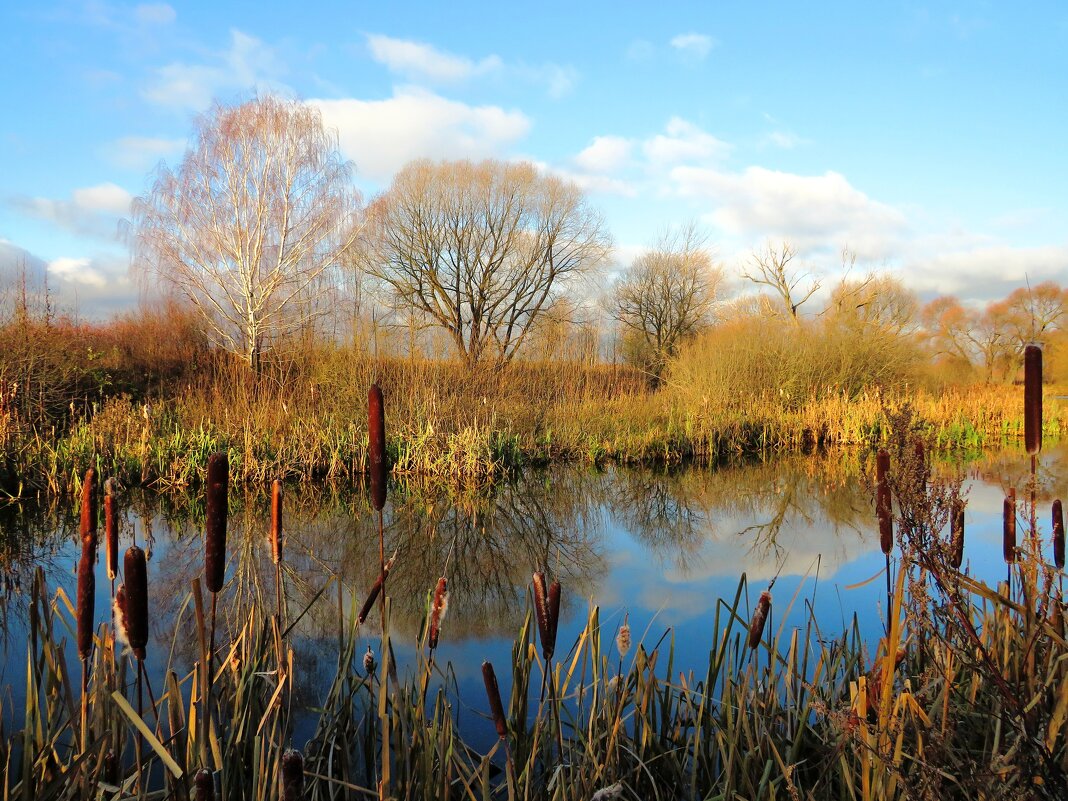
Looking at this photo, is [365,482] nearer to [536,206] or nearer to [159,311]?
[159,311]

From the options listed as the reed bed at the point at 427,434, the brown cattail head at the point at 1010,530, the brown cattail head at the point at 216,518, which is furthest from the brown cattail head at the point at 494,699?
the reed bed at the point at 427,434

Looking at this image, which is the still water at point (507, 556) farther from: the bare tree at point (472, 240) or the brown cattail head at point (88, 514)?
the bare tree at point (472, 240)

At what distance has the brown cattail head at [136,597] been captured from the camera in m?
1.05

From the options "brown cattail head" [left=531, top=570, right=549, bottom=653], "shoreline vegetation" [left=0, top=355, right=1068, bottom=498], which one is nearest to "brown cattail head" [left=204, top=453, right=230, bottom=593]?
"brown cattail head" [left=531, top=570, right=549, bottom=653]

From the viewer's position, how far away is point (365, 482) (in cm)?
892

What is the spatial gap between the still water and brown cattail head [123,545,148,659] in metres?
1.14

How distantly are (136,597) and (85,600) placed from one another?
19 cm

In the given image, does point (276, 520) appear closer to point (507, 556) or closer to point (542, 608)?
point (542, 608)

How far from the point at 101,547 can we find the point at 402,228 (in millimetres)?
19947

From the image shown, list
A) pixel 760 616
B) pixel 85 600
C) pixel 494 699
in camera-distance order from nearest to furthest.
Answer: pixel 85 600, pixel 494 699, pixel 760 616

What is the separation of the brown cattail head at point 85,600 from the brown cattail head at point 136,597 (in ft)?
0.35

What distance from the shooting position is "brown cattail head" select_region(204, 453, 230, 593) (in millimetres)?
1073

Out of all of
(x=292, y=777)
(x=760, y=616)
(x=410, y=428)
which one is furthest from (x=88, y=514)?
(x=410, y=428)

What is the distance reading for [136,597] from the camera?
1.08 metres
